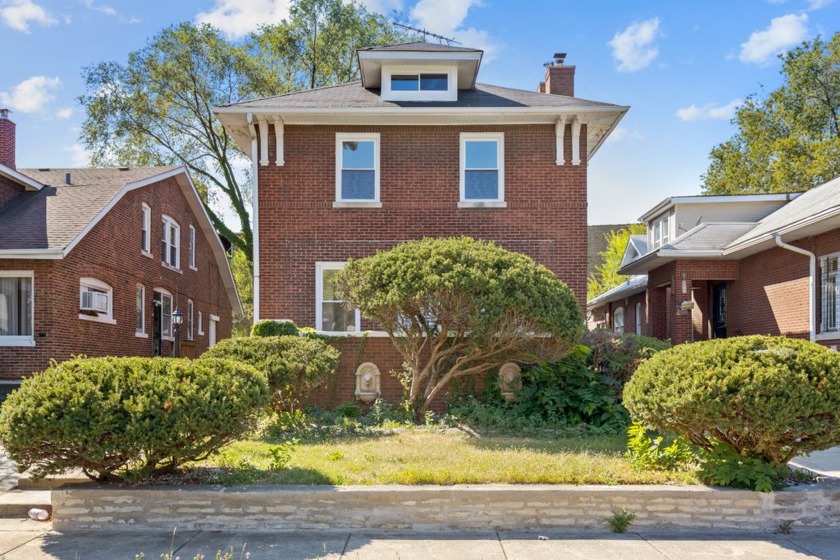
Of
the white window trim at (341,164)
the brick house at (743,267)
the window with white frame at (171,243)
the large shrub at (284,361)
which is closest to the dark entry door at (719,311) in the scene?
the brick house at (743,267)

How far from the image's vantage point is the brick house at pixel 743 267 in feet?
40.1

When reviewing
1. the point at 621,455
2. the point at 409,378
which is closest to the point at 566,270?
the point at 409,378

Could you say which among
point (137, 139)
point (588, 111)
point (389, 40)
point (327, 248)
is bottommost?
point (327, 248)

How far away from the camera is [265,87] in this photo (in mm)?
26812

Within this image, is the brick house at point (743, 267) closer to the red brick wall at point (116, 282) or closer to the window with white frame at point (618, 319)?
the window with white frame at point (618, 319)

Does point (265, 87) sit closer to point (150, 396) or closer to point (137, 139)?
point (137, 139)

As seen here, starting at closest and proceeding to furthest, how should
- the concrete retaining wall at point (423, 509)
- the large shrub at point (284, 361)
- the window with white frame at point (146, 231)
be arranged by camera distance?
the concrete retaining wall at point (423, 509)
the large shrub at point (284, 361)
the window with white frame at point (146, 231)

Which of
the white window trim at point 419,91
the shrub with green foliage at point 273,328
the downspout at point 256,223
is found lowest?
the shrub with green foliage at point 273,328

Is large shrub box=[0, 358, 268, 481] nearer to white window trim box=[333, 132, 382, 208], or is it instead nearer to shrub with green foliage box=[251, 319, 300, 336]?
shrub with green foliage box=[251, 319, 300, 336]

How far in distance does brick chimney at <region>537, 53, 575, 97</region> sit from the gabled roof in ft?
35.6

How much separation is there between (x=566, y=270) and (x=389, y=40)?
19060 mm

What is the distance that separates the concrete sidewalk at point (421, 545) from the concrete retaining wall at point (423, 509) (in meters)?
0.11

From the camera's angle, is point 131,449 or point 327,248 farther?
point 327,248

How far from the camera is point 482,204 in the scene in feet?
42.9
